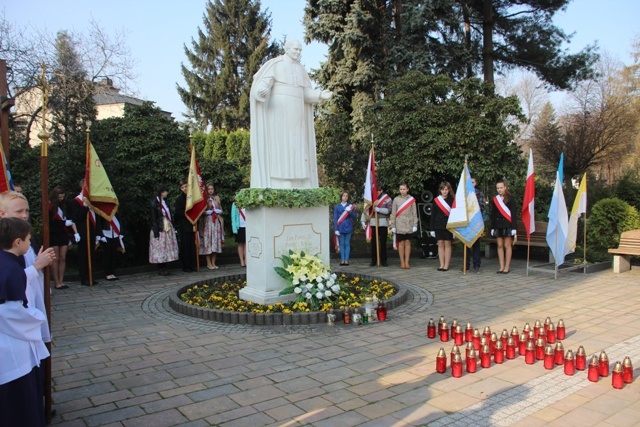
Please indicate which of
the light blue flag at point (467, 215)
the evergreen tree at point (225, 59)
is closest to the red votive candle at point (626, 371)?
the light blue flag at point (467, 215)

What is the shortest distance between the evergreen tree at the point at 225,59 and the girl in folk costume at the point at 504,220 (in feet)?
90.9

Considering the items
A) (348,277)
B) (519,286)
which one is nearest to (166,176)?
(348,277)

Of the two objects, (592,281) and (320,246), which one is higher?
(320,246)

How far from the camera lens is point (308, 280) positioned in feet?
22.9

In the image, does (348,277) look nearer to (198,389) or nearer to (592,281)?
(592,281)

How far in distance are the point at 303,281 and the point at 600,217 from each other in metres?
9.39

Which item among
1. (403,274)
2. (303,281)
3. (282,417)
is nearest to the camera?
(282,417)

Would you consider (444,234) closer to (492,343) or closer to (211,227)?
(211,227)

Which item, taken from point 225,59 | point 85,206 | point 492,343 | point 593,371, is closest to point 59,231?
point 85,206

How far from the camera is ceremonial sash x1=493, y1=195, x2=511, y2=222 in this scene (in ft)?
33.2

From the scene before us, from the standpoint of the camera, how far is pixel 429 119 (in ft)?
40.7

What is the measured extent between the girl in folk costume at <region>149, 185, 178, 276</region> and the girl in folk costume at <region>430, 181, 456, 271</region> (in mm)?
5579

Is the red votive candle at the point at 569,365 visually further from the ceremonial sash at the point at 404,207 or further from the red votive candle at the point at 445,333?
the ceremonial sash at the point at 404,207

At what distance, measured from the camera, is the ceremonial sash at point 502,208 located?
398 inches
